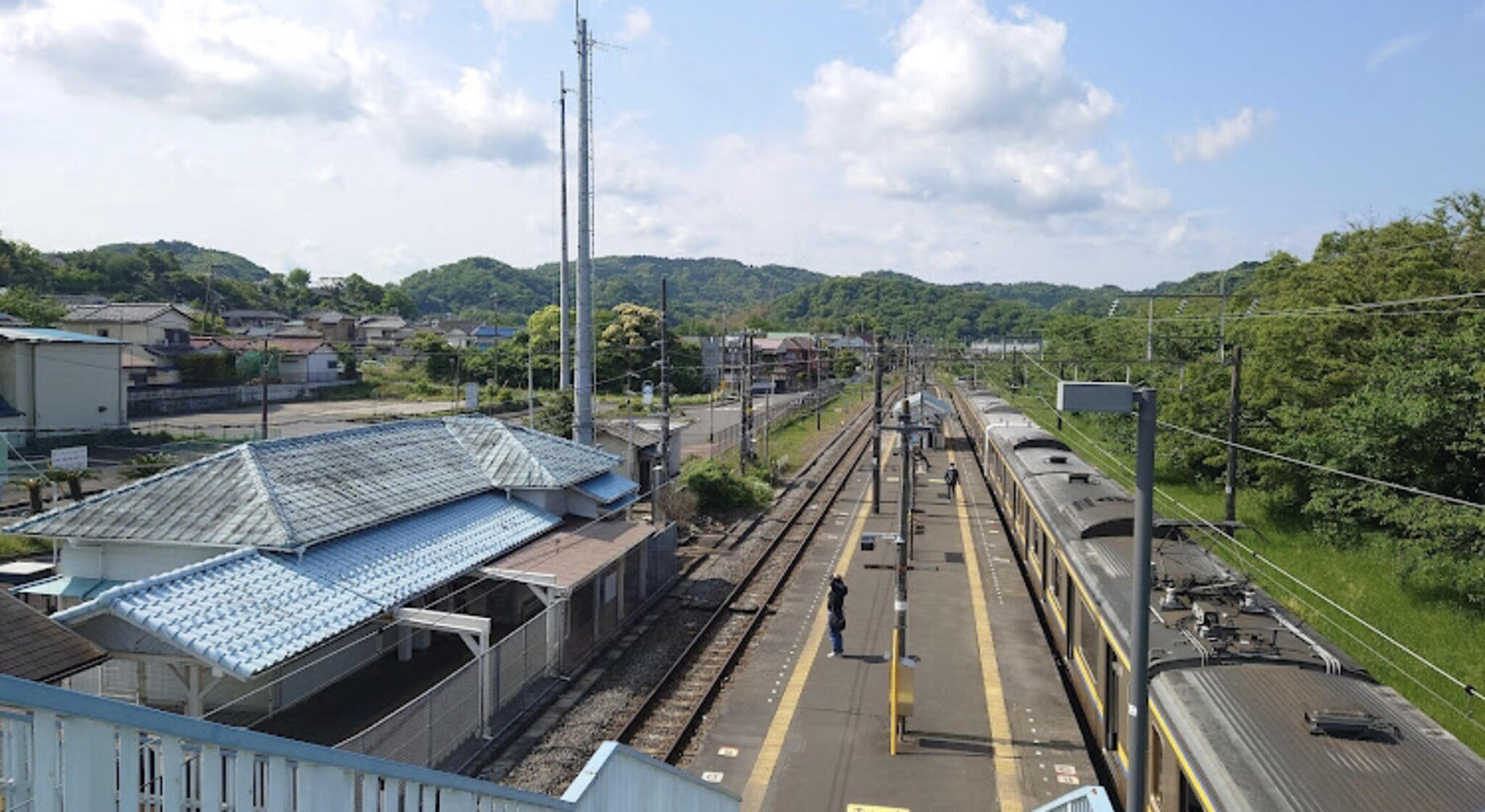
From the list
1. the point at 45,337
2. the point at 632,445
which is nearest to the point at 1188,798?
the point at 632,445

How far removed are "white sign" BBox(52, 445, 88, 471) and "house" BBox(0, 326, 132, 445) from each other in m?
7.92

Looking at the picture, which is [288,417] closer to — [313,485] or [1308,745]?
[313,485]

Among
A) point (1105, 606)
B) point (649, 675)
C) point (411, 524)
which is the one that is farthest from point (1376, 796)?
point (411, 524)

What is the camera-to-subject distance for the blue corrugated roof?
1881 centimetres

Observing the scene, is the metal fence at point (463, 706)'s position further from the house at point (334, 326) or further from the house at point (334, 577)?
the house at point (334, 326)

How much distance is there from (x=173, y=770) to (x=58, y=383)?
36.3m

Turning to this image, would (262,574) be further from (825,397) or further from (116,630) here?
(825,397)

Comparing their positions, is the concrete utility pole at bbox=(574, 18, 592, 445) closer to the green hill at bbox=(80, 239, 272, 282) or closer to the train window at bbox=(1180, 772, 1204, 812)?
the train window at bbox=(1180, 772, 1204, 812)

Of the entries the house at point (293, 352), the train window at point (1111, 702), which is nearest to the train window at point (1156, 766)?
the train window at point (1111, 702)

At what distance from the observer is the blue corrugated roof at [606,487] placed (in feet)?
61.7

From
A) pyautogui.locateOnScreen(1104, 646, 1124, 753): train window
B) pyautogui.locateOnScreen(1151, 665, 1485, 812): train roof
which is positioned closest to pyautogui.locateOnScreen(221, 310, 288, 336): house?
pyautogui.locateOnScreen(1104, 646, 1124, 753): train window

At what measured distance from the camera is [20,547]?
1984 centimetres

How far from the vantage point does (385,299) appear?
4451 inches

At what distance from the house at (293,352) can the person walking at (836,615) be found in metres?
43.7
